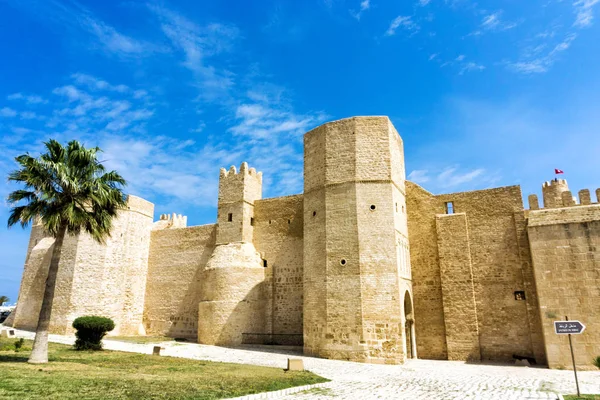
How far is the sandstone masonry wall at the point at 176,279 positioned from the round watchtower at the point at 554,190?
1950cm

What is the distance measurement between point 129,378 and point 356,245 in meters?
9.78

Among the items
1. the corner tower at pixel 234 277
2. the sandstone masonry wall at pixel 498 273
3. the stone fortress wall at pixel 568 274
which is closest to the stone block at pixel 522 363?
the sandstone masonry wall at pixel 498 273

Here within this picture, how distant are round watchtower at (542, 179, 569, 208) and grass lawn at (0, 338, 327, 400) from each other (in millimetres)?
18833

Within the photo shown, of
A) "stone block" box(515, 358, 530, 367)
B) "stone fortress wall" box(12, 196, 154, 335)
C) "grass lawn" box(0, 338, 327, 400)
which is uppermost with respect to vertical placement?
"stone fortress wall" box(12, 196, 154, 335)

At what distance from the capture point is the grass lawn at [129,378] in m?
8.07

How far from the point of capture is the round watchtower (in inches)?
918

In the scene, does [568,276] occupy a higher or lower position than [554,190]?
lower

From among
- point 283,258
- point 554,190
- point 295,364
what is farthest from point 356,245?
point 554,190

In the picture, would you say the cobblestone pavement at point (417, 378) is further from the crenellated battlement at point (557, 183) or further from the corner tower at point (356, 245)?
the crenellated battlement at point (557, 183)

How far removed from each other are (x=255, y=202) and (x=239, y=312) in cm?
629

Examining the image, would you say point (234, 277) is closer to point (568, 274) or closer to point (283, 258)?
point (283, 258)

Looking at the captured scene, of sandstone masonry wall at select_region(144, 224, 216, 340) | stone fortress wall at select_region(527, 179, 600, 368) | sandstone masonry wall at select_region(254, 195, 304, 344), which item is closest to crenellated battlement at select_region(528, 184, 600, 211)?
stone fortress wall at select_region(527, 179, 600, 368)

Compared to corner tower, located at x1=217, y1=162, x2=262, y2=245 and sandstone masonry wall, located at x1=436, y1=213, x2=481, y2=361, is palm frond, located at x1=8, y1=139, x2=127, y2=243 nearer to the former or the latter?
corner tower, located at x1=217, y1=162, x2=262, y2=245

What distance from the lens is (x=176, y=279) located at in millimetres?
24844
